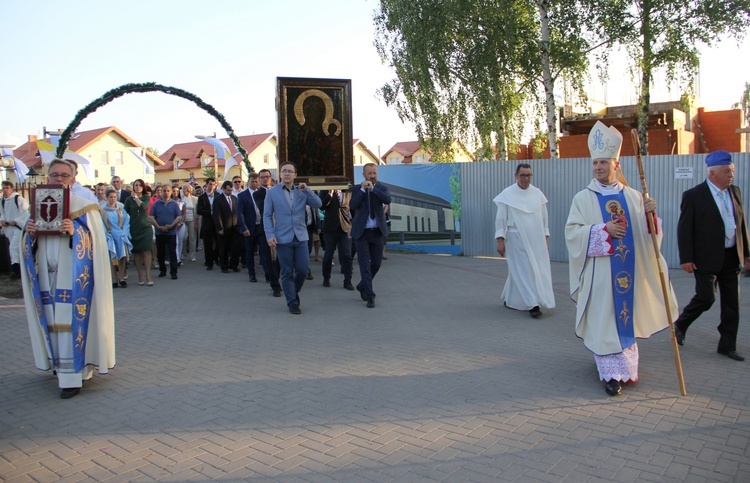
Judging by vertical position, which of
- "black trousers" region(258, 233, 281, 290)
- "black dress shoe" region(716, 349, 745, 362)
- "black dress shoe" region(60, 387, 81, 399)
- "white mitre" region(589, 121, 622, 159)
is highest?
"white mitre" region(589, 121, 622, 159)

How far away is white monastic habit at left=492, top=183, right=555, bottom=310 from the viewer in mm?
8562

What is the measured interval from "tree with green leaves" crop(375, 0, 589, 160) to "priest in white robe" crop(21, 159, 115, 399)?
711 inches

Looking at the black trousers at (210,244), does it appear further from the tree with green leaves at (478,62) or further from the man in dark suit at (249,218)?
the tree with green leaves at (478,62)

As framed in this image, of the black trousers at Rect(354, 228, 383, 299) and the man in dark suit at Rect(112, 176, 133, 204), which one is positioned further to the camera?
the man in dark suit at Rect(112, 176, 133, 204)

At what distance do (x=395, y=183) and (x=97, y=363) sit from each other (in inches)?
522

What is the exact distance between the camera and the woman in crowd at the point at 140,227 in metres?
11.7

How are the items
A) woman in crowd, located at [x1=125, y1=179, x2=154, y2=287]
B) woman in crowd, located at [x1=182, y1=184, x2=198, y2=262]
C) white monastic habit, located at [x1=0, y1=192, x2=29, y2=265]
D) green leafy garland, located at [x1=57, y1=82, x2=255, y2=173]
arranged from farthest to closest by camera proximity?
woman in crowd, located at [x1=182, y1=184, x2=198, y2=262]
green leafy garland, located at [x1=57, y1=82, x2=255, y2=173]
white monastic habit, located at [x1=0, y1=192, x2=29, y2=265]
woman in crowd, located at [x1=125, y1=179, x2=154, y2=287]

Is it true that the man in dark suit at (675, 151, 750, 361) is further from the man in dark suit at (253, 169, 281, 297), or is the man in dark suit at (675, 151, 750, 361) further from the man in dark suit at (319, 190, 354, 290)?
the man in dark suit at (253, 169, 281, 297)

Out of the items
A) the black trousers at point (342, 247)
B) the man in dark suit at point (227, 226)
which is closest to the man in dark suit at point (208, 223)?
the man in dark suit at point (227, 226)

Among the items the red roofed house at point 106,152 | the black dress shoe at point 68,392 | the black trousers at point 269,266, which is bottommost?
the black dress shoe at point 68,392

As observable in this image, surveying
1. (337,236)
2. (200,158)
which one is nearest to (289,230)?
(337,236)

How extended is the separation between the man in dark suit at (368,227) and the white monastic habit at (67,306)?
4.41 meters

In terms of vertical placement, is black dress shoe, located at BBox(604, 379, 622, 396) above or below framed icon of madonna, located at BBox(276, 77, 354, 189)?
below

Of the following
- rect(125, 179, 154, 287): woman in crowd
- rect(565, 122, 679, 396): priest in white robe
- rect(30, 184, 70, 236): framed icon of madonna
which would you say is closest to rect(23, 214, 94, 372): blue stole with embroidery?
rect(30, 184, 70, 236): framed icon of madonna
